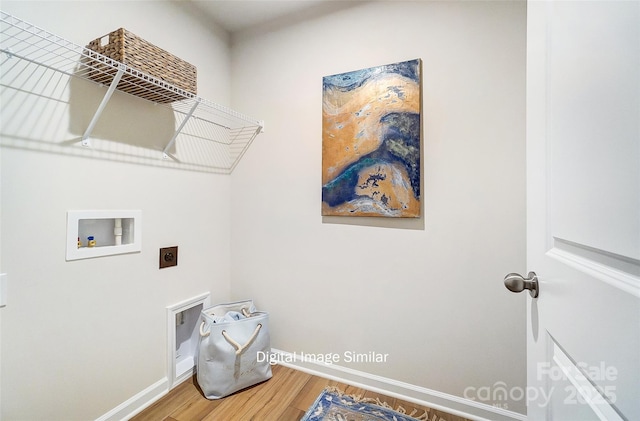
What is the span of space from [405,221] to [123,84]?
1.62 m

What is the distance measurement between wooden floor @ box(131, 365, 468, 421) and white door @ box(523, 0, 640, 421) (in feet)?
3.86

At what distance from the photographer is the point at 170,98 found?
4.84 feet

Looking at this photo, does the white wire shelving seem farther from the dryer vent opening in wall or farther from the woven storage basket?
the dryer vent opening in wall

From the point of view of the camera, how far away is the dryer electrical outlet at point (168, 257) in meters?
1.59

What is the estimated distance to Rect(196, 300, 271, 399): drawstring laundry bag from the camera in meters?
1.56

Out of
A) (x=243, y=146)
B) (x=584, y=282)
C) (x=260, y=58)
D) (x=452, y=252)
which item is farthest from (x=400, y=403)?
(x=260, y=58)

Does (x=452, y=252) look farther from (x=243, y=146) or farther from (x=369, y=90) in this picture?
(x=243, y=146)

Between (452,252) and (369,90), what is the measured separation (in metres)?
1.05

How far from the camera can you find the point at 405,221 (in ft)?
5.17

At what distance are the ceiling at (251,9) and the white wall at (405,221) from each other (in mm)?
72

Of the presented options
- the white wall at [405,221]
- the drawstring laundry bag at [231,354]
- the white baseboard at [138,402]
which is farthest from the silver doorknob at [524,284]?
the white baseboard at [138,402]

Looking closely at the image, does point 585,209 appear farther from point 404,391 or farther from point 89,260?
point 89,260

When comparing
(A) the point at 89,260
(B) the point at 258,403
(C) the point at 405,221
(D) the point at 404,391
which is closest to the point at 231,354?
(B) the point at 258,403

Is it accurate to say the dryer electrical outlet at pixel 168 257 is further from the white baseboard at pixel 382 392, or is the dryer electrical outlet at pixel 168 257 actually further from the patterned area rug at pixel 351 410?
the patterned area rug at pixel 351 410
